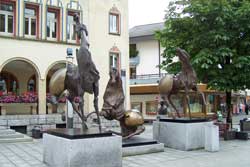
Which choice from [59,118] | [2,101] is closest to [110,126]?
[59,118]

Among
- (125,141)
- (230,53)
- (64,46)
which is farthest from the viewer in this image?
(64,46)

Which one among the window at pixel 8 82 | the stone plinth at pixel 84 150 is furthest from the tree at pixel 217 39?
the window at pixel 8 82

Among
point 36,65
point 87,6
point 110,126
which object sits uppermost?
point 87,6

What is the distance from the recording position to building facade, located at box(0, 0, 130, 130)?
62.6ft

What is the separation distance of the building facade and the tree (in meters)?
7.10

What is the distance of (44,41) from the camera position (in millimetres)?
19969

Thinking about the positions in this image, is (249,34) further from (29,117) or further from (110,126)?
(29,117)

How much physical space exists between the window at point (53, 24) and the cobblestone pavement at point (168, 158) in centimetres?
870

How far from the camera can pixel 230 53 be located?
14695mm

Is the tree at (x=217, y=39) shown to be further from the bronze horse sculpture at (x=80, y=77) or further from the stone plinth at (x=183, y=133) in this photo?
the bronze horse sculpture at (x=80, y=77)

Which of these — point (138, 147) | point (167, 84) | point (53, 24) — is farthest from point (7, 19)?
point (138, 147)

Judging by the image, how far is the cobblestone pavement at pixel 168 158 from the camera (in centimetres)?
996

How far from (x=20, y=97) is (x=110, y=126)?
18.2 feet

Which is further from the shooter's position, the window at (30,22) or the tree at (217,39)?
the window at (30,22)
